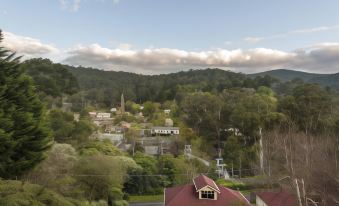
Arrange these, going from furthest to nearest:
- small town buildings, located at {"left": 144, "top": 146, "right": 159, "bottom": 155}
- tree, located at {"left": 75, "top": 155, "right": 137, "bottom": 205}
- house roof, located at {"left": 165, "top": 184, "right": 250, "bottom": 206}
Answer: small town buildings, located at {"left": 144, "top": 146, "right": 159, "bottom": 155} < tree, located at {"left": 75, "top": 155, "right": 137, "bottom": 205} < house roof, located at {"left": 165, "top": 184, "right": 250, "bottom": 206}

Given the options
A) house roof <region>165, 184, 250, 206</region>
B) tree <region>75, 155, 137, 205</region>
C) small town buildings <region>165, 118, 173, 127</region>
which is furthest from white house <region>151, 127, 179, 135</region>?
house roof <region>165, 184, 250, 206</region>

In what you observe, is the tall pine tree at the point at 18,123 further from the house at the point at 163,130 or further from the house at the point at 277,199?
the house at the point at 163,130

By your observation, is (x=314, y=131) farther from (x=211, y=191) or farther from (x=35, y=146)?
(x=35, y=146)

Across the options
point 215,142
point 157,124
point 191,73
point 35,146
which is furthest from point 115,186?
point 191,73

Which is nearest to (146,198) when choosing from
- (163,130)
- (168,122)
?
(163,130)

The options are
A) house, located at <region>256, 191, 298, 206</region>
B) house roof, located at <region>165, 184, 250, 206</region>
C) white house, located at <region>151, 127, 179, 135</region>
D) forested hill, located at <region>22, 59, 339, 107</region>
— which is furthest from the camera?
white house, located at <region>151, 127, 179, 135</region>

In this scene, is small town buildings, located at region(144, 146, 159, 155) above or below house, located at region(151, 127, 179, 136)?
below

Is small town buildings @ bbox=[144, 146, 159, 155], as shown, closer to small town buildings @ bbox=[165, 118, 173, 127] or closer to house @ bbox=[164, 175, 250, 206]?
small town buildings @ bbox=[165, 118, 173, 127]
